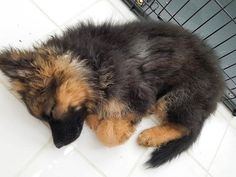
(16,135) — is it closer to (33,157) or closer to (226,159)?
(33,157)

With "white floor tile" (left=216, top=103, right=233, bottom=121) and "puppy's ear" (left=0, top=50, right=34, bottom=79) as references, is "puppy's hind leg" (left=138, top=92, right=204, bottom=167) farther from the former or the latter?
"puppy's ear" (left=0, top=50, right=34, bottom=79)

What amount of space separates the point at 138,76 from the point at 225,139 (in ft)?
3.31

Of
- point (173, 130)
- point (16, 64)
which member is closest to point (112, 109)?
point (173, 130)

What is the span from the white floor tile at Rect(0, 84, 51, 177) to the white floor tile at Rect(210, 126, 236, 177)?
49.5 inches

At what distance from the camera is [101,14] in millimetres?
2766

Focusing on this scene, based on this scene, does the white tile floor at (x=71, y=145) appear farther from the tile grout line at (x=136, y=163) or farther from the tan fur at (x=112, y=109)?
the tan fur at (x=112, y=109)

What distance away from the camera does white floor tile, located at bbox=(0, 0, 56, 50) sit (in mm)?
2398

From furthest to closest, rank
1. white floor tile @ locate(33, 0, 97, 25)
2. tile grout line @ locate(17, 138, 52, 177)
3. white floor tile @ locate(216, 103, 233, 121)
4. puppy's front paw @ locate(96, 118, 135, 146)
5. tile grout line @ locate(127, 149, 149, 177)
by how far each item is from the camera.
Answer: white floor tile @ locate(216, 103, 233, 121) < white floor tile @ locate(33, 0, 97, 25) < tile grout line @ locate(127, 149, 149, 177) < puppy's front paw @ locate(96, 118, 135, 146) < tile grout line @ locate(17, 138, 52, 177)

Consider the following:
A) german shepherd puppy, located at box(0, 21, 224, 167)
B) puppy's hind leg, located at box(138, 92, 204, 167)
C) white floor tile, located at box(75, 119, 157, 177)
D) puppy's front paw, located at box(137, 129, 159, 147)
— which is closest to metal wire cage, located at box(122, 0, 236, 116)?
german shepherd puppy, located at box(0, 21, 224, 167)

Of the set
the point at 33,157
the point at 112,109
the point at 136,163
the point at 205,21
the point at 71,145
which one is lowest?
the point at 33,157

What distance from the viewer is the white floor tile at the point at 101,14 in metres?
2.68

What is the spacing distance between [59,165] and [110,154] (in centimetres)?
34

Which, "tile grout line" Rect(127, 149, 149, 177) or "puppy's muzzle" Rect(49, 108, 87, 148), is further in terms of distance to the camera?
"tile grout line" Rect(127, 149, 149, 177)

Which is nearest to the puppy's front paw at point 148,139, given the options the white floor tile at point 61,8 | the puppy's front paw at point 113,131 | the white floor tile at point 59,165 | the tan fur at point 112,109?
the puppy's front paw at point 113,131
